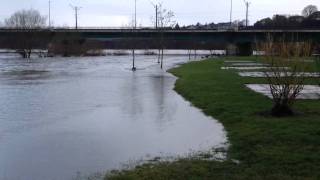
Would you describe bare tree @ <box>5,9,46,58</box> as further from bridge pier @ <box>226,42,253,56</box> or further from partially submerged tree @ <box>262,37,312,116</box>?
partially submerged tree @ <box>262,37,312,116</box>

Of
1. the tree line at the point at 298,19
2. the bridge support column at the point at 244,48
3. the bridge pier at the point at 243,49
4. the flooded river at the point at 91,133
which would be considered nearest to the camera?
the flooded river at the point at 91,133

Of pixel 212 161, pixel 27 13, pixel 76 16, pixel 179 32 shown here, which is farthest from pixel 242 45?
pixel 212 161

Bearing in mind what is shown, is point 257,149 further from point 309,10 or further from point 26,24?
point 309,10

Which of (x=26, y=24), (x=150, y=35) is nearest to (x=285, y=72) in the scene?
(x=150, y=35)

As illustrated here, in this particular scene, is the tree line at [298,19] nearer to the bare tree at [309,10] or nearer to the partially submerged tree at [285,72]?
the bare tree at [309,10]

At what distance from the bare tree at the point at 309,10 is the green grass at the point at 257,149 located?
6145 inches

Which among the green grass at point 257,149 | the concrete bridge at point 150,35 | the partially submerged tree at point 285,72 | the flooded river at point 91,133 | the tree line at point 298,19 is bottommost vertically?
the flooded river at point 91,133

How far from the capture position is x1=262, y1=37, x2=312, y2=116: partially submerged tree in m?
16.6

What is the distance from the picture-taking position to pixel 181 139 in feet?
43.8

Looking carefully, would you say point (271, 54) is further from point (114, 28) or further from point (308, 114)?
point (114, 28)

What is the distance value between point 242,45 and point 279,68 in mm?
101090

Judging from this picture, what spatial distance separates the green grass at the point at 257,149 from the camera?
9375 millimetres

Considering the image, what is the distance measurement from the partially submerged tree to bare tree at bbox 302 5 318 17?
15595 cm

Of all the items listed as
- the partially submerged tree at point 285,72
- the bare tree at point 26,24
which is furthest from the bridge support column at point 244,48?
the partially submerged tree at point 285,72
